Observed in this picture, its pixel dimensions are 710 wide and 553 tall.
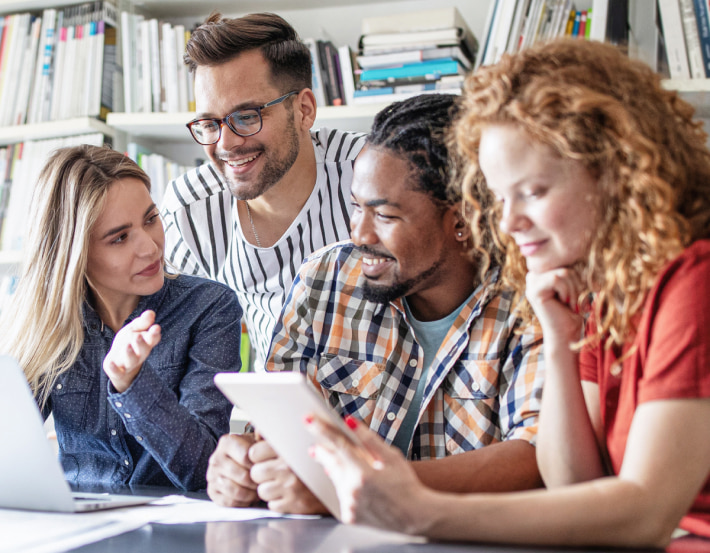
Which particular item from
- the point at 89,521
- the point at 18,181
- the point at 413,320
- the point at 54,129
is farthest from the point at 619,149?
the point at 18,181

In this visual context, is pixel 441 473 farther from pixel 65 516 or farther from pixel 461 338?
pixel 65 516

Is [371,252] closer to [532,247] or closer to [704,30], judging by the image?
[532,247]

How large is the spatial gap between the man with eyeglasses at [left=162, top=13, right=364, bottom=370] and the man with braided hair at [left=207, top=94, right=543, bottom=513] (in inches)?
20.1

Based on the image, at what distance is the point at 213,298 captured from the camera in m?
1.62

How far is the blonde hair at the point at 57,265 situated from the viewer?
1.51 m

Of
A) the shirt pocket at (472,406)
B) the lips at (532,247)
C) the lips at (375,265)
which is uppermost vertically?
the lips at (375,265)

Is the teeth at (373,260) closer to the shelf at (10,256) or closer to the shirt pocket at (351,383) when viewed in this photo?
the shirt pocket at (351,383)

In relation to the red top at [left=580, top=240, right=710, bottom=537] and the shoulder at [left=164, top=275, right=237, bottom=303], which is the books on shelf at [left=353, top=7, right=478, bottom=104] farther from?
the red top at [left=580, top=240, right=710, bottom=537]

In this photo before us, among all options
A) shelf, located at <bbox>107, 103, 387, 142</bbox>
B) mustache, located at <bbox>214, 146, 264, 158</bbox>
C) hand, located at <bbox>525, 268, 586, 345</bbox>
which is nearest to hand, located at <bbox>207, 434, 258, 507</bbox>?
hand, located at <bbox>525, 268, 586, 345</bbox>

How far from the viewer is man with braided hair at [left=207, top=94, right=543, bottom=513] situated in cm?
123

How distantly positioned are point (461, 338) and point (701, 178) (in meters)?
0.48

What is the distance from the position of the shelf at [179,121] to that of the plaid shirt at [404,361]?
3.02ft

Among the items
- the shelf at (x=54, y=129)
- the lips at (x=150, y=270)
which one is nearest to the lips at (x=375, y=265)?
the lips at (x=150, y=270)

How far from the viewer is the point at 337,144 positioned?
206 cm
